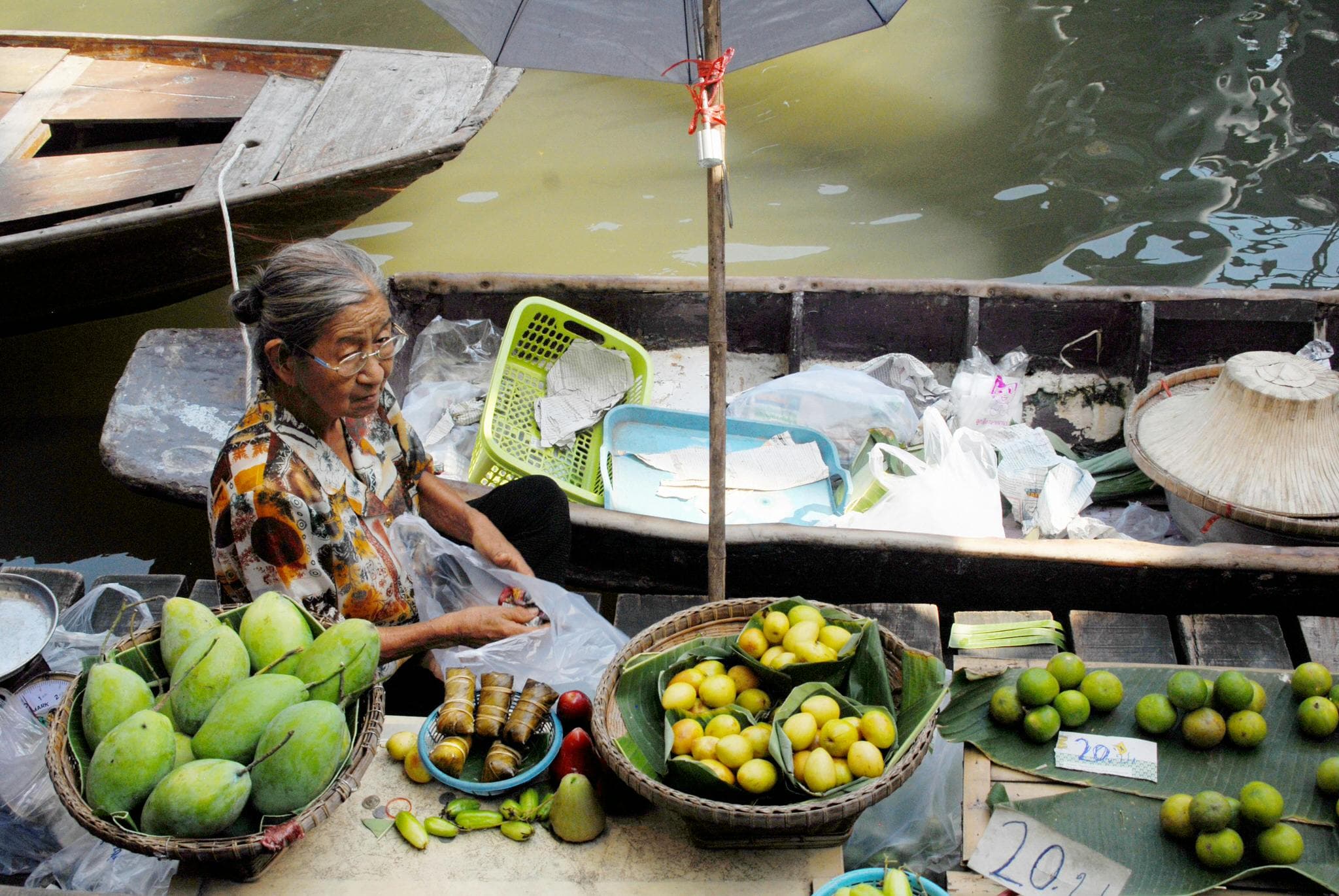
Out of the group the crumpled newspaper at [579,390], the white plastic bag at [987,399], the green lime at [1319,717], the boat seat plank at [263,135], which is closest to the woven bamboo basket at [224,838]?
the green lime at [1319,717]

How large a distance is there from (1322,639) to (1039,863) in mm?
1185

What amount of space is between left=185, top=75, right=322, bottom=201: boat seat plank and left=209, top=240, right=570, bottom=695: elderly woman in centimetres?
216

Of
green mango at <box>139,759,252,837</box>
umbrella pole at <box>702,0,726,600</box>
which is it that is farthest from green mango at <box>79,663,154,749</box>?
umbrella pole at <box>702,0,726,600</box>

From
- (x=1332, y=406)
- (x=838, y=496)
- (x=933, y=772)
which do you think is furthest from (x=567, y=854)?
(x=1332, y=406)

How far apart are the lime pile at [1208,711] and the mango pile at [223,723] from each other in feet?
4.39

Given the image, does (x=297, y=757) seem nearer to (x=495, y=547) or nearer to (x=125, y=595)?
(x=495, y=547)

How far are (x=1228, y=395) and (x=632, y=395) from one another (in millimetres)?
1883

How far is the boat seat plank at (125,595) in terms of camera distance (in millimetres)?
2549

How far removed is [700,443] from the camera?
338 cm

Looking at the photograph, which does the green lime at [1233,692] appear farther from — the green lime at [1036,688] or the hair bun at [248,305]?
the hair bun at [248,305]

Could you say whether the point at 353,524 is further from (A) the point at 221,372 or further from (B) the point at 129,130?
(B) the point at 129,130

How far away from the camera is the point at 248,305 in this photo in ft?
6.40

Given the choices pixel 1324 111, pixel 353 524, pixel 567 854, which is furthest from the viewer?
pixel 1324 111

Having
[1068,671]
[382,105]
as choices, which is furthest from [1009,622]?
[382,105]
